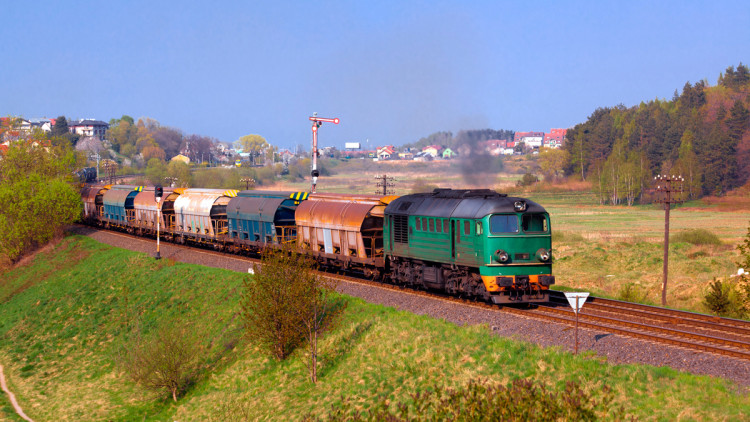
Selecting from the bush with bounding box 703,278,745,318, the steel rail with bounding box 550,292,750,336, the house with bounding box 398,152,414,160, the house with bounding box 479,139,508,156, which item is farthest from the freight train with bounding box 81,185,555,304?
the house with bounding box 398,152,414,160

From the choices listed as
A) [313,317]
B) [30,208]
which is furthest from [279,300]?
[30,208]

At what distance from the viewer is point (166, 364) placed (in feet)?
82.5

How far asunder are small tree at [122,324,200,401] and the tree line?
86629mm

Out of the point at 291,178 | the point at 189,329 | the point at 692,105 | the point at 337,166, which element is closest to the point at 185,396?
the point at 189,329

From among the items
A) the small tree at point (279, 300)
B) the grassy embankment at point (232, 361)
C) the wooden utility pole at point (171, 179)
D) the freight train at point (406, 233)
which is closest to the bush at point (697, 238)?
the freight train at point (406, 233)

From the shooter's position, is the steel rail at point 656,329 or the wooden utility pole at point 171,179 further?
the wooden utility pole at point 171,179

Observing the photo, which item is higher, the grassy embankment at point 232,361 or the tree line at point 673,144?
the tree line at point 673,144

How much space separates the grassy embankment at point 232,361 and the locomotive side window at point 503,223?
389cm

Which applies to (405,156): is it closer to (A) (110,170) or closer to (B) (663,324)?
(A) (110,170)

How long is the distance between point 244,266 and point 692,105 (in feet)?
380

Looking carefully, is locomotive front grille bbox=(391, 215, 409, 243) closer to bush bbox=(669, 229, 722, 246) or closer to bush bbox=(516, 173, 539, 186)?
bush bbox=(669, 229, 722, 246)

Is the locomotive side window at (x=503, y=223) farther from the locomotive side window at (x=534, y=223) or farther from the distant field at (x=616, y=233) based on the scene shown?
the distant field at (x=616, y=233)

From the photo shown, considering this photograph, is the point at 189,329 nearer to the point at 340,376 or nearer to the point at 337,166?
the point at 340,376

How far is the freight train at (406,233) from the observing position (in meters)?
23.2
